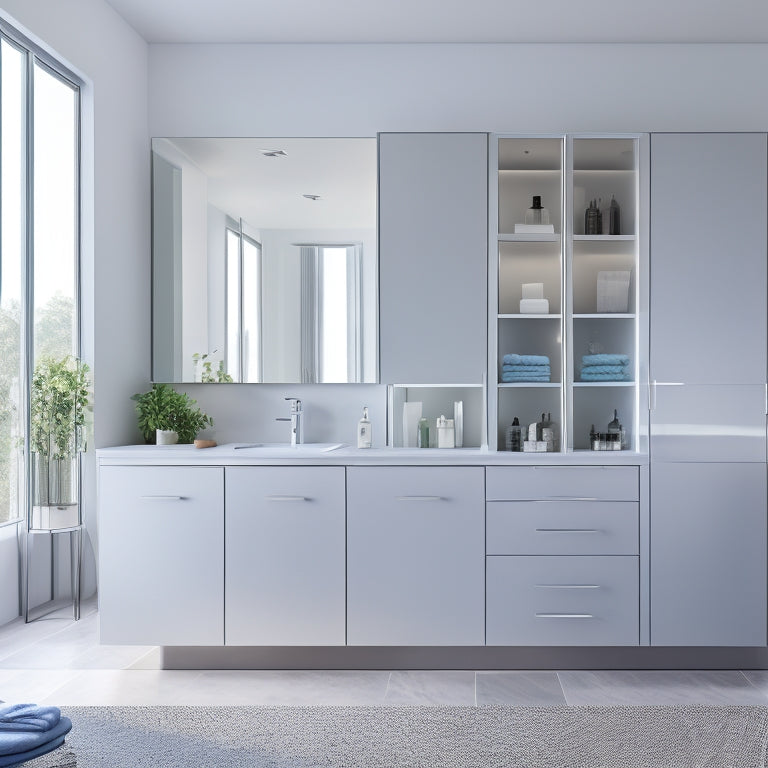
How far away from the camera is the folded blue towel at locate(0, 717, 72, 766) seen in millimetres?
1642

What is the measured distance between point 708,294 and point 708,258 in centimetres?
15

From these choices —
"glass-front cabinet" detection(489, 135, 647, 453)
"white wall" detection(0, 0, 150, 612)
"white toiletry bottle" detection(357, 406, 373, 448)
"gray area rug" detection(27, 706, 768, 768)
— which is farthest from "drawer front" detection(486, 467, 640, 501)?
"white wall" detection(0, 0, 150, 612)

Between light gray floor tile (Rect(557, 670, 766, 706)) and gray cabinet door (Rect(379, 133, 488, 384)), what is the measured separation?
1.32 m

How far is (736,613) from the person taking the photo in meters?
2.98

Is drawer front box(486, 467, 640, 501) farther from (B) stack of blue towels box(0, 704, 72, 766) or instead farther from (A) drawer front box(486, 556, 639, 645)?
(B) stack of blue towels box(0, 704, 72, 766)

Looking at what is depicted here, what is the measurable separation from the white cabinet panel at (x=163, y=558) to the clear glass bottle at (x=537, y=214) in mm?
1759

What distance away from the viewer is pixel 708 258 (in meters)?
3.05

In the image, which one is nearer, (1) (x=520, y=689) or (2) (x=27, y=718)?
(2) (x=27, y=718)

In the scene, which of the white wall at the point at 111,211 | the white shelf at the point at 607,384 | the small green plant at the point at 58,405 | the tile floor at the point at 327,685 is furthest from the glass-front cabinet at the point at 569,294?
the small green plant at the point at 58,405

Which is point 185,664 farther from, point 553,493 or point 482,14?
point 482,14

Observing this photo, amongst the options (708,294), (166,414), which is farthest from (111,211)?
(708,294)

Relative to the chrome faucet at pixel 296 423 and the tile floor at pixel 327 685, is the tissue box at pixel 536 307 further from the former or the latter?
the tile floor at pixel 327 685

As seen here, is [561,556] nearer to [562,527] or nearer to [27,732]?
[562,527]

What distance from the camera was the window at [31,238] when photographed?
3.36 meters
